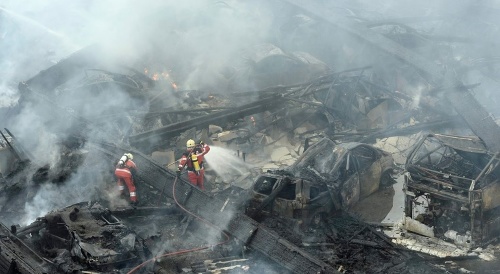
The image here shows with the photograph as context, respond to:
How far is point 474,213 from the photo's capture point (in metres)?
9.71

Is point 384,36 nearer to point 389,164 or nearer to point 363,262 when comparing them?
point 389,164

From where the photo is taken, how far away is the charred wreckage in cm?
966

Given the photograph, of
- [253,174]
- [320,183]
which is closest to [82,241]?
[320,183]

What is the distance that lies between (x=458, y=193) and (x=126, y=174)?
750 cm

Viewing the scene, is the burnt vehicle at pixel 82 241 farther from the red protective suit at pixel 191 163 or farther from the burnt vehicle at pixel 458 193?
the burnt vehicle at pixel 458 193

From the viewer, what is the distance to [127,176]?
39.4ft

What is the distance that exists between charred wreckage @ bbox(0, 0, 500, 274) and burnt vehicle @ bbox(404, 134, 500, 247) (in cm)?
3

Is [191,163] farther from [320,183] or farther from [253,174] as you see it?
[320,183]

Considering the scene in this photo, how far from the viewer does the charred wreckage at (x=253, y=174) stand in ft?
31.7

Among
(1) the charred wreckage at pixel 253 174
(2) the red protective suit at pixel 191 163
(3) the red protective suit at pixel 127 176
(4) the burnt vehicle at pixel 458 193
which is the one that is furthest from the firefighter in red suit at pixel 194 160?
(4) the burnt vehicle at pixel 458 193

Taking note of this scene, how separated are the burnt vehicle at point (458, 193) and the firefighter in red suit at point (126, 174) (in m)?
6.46

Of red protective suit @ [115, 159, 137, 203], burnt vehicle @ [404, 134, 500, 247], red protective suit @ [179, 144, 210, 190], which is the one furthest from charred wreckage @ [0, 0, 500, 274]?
red protective suit @ [179, 144, 210, 190]

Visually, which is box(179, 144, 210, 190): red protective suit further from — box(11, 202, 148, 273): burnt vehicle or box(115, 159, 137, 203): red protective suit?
box(11, 202, 148, 273): burnt vehicle

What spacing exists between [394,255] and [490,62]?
42.2ft
